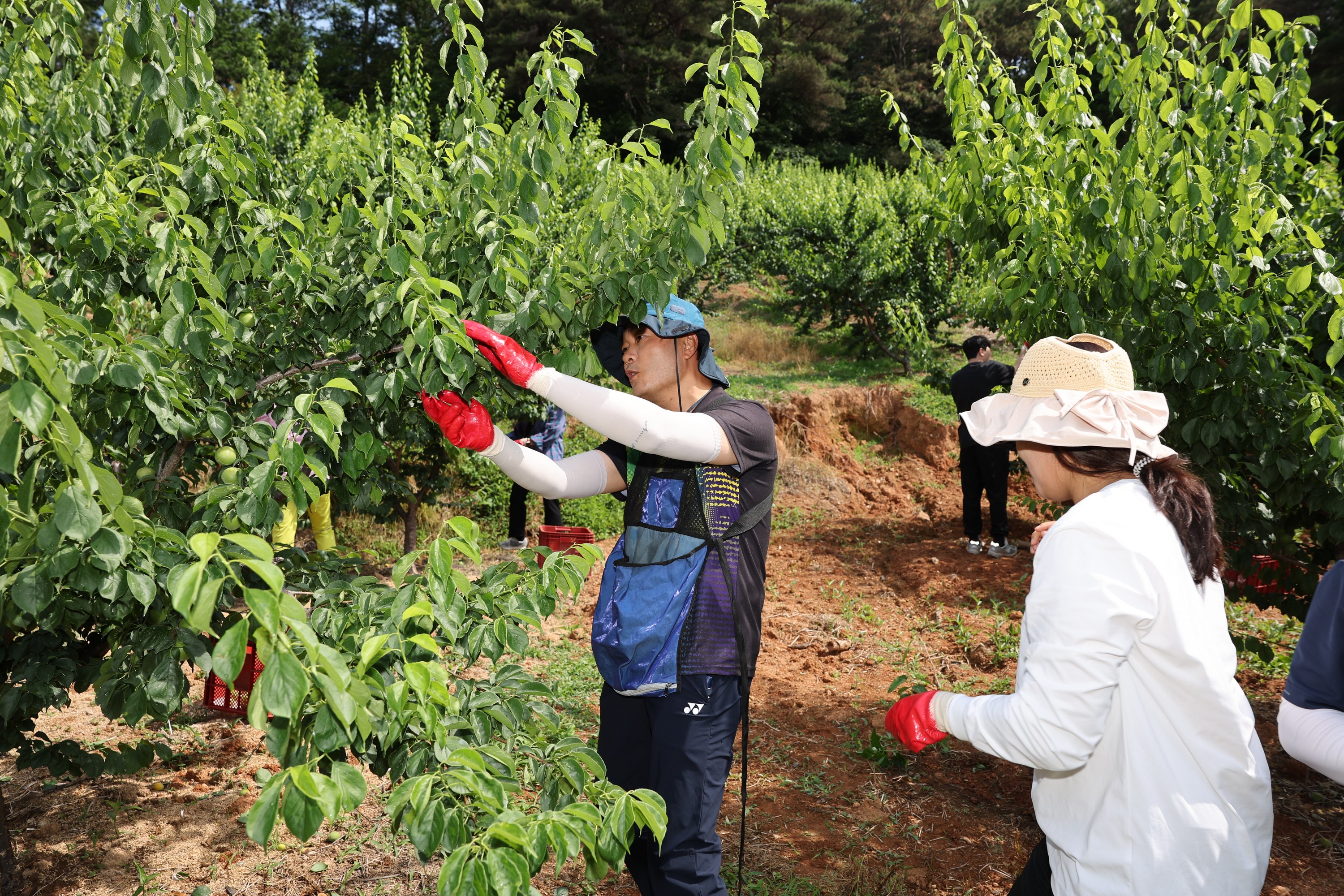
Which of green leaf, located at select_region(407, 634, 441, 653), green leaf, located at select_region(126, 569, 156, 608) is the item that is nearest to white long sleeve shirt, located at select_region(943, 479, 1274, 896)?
green leaf, located at select_region(407, 634, 441, 653)

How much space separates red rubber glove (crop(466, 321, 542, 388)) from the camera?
2.13 m

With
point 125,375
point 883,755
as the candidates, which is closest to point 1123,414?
point 125,375

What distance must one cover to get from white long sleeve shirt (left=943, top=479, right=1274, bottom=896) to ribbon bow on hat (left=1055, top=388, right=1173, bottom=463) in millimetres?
129

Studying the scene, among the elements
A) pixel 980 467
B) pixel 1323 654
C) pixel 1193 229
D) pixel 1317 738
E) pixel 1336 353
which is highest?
pixel 1193 229

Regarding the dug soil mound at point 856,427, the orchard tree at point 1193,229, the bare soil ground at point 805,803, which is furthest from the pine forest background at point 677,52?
the orchard tree at point 1193,229

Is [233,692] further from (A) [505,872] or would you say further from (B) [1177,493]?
(B) [1177,493]

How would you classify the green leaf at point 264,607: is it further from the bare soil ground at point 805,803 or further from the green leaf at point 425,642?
the bare soil ground at point 805,803

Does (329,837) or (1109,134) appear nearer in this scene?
(1109,134)

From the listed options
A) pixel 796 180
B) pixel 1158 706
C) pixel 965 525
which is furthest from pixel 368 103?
pixel 1158 706

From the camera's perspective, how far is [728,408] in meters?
2.35

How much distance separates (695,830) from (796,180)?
70.4 ft

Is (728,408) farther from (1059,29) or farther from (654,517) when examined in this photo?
(1059,29)

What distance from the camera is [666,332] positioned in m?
2.41

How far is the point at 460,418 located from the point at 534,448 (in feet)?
16.2
